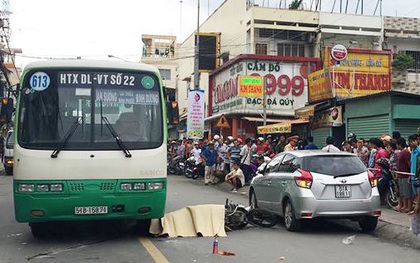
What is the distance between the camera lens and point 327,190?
9680 mm

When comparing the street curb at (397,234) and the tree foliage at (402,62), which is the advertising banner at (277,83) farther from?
the street curb at (397,234)

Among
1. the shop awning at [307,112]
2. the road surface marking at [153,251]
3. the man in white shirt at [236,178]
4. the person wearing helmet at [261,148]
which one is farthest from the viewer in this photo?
the shop awning at [307,112]

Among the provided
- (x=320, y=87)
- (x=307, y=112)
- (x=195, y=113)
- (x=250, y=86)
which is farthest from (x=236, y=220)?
(x=250, y=86)

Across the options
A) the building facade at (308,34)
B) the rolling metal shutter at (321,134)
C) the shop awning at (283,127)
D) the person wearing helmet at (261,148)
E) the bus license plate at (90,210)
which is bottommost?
the bus license plate at (90,210)

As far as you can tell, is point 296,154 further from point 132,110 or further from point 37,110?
point 37,110

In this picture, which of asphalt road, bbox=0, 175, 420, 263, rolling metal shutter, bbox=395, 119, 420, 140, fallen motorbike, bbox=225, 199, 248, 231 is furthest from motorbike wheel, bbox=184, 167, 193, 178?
fallen motorbike, bbox=225, 199, 248, 231

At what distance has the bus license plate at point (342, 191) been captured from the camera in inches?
381

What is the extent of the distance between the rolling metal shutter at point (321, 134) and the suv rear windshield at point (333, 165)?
453 inches

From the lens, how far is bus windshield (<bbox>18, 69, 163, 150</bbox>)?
8383mm

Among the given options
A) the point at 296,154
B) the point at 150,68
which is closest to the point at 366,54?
the point at 296,154

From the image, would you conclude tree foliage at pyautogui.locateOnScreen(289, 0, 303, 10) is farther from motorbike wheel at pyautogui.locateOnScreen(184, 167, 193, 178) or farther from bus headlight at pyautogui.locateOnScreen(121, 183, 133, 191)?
bus headlight at pyautogui.locateOnScreen(121, 183, 133, 191)

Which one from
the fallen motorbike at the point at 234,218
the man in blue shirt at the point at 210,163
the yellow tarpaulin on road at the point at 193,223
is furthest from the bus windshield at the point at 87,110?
the man in blue shirt at the point at 210,163

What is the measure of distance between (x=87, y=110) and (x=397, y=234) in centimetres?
591

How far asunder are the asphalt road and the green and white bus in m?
0.54
